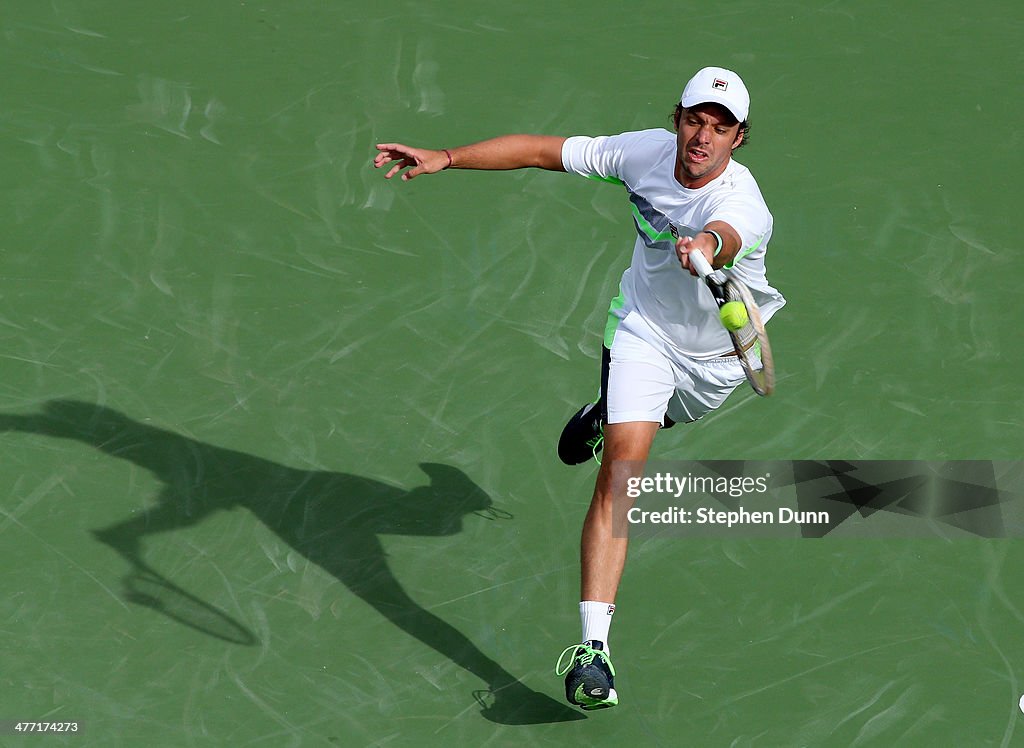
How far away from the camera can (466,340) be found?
10.2 metres

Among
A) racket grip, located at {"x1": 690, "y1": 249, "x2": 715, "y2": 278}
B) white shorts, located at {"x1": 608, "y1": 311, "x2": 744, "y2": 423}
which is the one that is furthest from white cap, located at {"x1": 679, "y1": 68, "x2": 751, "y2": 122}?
white shorts, located at {"x1": 608, "y1": 311, "x2": 744, "y2": 423}

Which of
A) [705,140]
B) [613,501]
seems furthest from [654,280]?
[613,501]

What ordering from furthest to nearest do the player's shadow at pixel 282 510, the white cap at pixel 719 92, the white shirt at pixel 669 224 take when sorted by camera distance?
the player's shadow at pixel 282 510
the white shirt at pixel 669 224
the white cap at pixel 719 92

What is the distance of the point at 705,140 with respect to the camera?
7.91 m

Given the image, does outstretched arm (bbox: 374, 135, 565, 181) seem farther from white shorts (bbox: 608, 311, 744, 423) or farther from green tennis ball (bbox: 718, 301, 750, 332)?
green tennis ball (bbox: 718, 301, 750, 332)

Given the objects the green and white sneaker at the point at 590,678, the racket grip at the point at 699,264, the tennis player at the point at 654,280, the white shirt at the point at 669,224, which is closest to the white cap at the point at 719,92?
the tennis player at the point at 654,280

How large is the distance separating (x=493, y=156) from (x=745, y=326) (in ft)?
5.32

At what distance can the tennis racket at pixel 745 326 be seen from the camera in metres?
7.28

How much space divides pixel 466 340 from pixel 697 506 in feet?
5.79

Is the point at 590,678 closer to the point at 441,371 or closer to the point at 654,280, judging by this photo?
the point at 654,280

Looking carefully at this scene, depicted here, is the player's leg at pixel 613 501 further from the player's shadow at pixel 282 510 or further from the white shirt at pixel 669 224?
the player's shadow at pixel 282 510

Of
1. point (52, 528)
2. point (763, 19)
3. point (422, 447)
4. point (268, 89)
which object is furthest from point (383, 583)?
point (763, 19)

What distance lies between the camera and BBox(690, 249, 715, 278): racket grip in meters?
7.25

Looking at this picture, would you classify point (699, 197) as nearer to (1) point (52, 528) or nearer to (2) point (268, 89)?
(1) point (52, 528)
